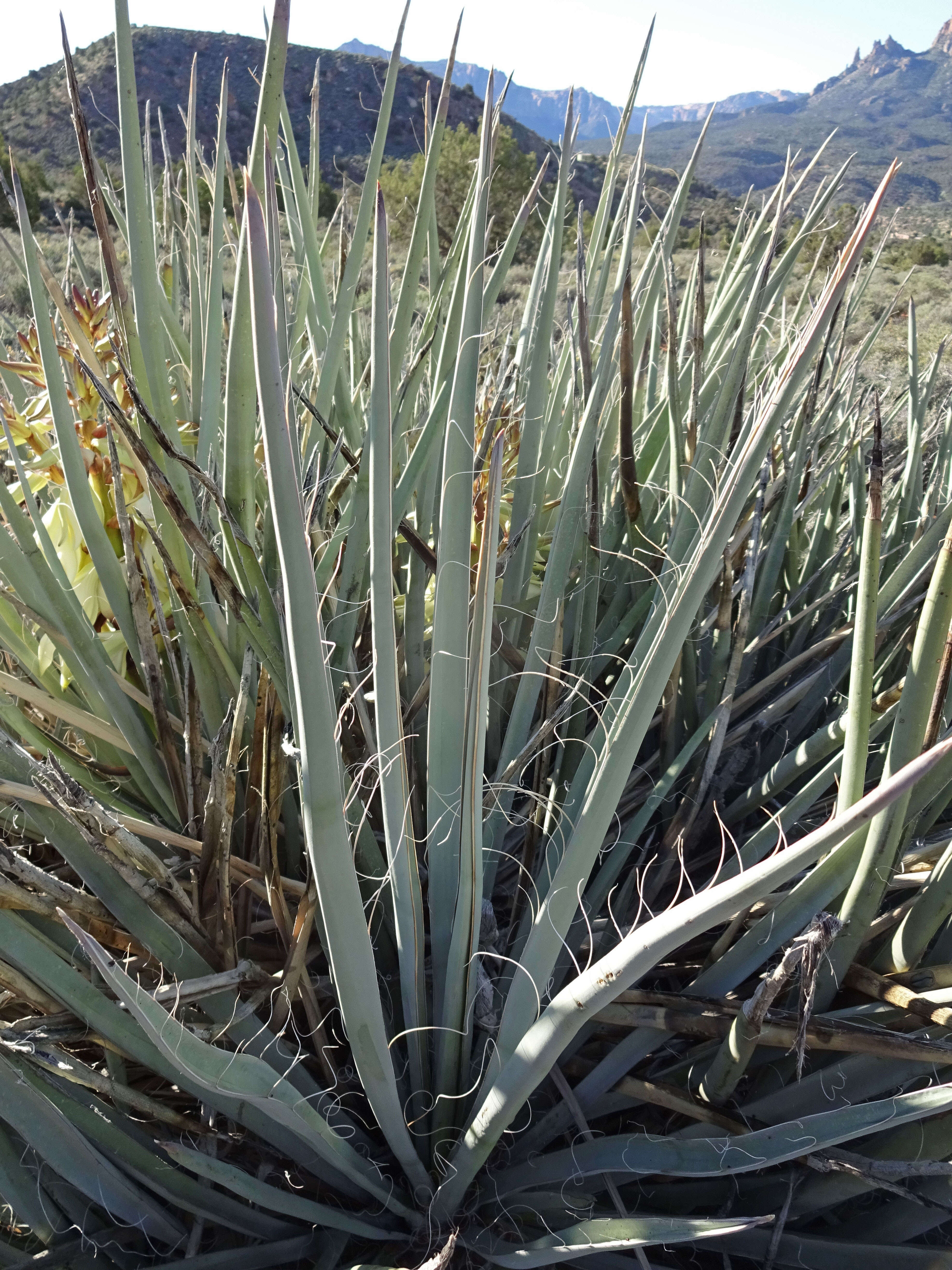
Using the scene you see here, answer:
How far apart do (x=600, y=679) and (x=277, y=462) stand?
0.72m

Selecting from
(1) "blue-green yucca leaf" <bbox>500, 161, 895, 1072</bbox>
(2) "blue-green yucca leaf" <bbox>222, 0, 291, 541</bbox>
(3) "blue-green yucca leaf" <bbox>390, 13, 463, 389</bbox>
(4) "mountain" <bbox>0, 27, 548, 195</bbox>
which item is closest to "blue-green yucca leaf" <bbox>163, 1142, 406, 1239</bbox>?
(1) "blue-green yucca leaf" <bbox>500, 161, 895, 1072</bbox>

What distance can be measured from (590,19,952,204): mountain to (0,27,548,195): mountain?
5.90 m

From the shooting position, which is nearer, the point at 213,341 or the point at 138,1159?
the point at 138,1159

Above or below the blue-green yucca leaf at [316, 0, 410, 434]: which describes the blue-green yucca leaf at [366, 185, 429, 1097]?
below

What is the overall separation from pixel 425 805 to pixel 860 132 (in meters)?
62.3

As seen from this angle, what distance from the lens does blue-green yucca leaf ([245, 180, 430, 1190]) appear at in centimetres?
38

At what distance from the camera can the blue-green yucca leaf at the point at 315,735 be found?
38 centimetres

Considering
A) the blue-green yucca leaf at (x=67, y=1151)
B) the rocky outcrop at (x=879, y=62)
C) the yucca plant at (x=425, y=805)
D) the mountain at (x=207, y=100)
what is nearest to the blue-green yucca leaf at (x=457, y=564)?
the yucca plant at (x=425, y=805)

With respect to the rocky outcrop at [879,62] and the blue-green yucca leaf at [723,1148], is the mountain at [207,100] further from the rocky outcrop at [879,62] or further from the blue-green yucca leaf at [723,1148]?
the rocky outcrop at [879,62]

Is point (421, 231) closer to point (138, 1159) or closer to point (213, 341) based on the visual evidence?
point (213, 341)

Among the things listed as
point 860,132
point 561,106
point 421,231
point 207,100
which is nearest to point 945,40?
point 561,106

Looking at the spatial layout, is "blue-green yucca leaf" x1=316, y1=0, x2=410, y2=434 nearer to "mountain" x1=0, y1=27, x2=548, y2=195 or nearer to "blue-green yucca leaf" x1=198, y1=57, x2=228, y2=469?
"blue-green yucca leaf" x1=198, y1=57, x2=228, y2=469

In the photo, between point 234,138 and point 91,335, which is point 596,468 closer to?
point 91,335

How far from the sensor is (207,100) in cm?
1933
